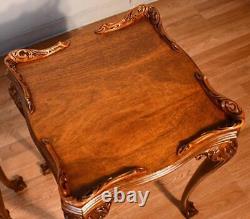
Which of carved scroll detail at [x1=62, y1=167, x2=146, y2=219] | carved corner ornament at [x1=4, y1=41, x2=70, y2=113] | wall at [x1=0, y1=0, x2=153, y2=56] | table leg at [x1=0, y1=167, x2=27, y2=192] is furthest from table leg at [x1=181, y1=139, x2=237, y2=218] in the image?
wall at [x1=0, y1=0, x2=153, y2=56]

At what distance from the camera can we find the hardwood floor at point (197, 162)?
4.65 feet

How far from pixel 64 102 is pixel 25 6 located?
84 cm

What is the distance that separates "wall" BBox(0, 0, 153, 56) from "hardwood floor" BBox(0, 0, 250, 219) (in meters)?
0.20

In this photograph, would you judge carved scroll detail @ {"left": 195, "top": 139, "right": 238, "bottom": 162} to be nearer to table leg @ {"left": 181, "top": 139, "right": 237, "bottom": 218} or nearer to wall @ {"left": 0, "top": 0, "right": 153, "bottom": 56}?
table leg @ {"left": 181, "top": 139, "right": 237, "bottom": 218}

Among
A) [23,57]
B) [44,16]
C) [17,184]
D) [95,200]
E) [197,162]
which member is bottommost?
[197,162]

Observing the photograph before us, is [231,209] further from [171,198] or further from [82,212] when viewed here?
[82,212]

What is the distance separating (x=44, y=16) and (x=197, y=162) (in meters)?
1.00

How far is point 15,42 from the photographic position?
1874 millimetres

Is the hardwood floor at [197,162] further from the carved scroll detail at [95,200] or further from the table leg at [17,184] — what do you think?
the carved scroll detail at [95,200]

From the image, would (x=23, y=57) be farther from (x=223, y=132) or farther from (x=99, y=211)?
(x=223, y=132)

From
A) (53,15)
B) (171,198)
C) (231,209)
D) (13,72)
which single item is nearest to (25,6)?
(53,15)

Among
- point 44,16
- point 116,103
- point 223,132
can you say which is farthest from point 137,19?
point 44,16

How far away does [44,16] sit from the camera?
185 centimetres

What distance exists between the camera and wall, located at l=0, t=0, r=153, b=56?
1754 mm
